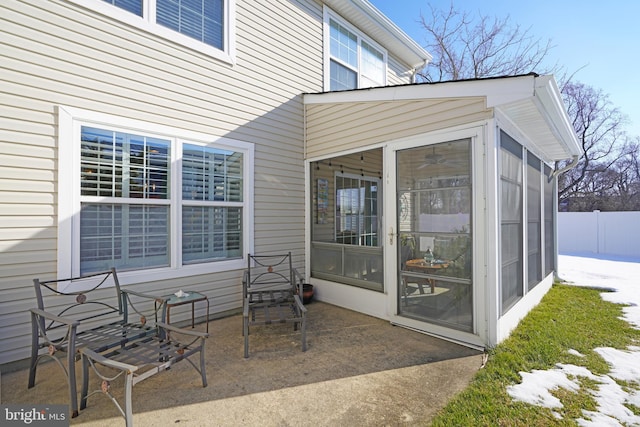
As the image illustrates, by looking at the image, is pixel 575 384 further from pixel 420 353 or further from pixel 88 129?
pixel 88 129

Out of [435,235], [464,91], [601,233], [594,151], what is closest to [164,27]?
[464,91]

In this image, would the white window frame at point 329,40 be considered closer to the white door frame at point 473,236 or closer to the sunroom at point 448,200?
the sunroom at point 448,200

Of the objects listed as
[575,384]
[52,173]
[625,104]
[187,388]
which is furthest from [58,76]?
[625,104]

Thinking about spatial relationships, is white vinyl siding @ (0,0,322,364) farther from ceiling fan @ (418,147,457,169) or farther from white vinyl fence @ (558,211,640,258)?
white vinyl fence @ (558,211,640,258)

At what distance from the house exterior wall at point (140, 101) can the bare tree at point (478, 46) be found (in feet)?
26.2

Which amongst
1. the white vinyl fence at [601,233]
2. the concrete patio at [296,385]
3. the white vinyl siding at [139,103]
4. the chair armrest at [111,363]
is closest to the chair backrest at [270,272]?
the white vinyl siding at [139,103]

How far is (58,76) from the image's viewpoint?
2965 mm

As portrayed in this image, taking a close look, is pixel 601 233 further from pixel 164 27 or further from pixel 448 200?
pixel 164 27

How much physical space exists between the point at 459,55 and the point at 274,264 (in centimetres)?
1136

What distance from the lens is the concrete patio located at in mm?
2158

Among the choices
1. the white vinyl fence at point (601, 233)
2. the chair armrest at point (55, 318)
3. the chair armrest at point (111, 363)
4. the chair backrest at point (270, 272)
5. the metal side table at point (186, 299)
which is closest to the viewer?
the chair armrest at point (111, 363)

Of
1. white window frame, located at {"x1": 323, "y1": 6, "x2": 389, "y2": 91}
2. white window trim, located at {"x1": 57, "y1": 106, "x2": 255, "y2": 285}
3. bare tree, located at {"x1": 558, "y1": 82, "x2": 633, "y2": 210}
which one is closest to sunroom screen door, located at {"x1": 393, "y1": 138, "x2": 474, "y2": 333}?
white window trim, located at {"x1": 57, "y1": 106, "x2": 255, "y2": 285}

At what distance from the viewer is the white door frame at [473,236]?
318 centimetres

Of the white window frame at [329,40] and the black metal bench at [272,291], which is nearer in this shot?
the black metal bench at [272,291]
